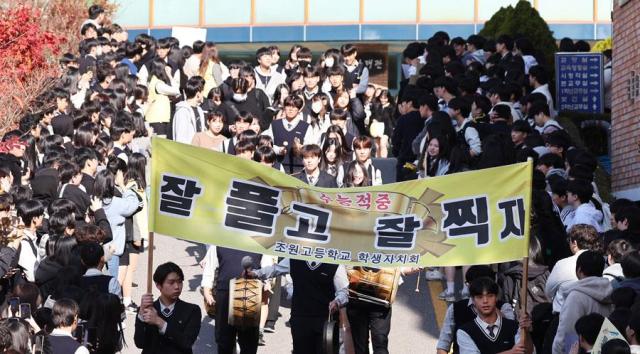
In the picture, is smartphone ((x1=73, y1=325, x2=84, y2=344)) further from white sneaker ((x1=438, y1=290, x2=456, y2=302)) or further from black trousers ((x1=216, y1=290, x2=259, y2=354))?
white sneaker ((x1=438, y1=290, x2=456, y2=302))

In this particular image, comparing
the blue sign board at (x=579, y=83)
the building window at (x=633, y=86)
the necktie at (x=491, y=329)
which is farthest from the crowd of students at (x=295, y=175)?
the building window at (x=633, y=86)

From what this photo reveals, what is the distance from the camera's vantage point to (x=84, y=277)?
37.5ft

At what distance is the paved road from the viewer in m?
14.1

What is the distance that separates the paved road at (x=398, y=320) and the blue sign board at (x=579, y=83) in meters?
7.31

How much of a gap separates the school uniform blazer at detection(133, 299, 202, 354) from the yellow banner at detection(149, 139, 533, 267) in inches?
21.6

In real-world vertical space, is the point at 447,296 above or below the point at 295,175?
below

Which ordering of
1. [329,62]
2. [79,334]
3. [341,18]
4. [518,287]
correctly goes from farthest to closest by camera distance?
[341,18] < [329,62] < [518,287] < [79,334]

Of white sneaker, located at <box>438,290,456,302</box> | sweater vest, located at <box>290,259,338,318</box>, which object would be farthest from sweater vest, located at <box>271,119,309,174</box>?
sweater vest, located at <box>290,259,338,318</box>

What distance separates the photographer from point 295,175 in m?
14.1

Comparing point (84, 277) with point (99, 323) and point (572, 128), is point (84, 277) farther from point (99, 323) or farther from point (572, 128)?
point (572, 128)

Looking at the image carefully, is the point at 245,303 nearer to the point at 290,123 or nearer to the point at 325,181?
the point at 325,181

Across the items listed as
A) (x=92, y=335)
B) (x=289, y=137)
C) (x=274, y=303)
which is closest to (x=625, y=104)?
(x=289, y=137)

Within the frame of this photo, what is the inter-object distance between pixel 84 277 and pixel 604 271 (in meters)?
4.15

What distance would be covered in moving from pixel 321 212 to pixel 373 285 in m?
1.51
